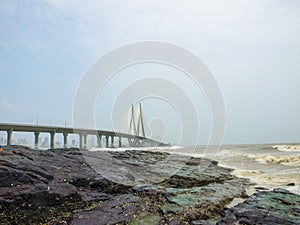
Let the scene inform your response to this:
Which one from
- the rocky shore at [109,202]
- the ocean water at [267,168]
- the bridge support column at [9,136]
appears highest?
the bridge support column at [9,136]

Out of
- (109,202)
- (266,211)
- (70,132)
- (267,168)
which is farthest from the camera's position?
(70,132)

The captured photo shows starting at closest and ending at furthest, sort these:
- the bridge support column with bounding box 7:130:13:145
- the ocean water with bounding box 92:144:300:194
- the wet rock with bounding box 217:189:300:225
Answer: the wet rock with bounding box 217:189:300:225 < the ocean water with bounding box 92:144:300:194 < the bridge support column with bounding box 7:130:13:145

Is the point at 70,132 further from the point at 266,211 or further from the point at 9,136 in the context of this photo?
the point at 266,211

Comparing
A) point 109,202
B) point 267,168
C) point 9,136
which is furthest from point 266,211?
point 9,136

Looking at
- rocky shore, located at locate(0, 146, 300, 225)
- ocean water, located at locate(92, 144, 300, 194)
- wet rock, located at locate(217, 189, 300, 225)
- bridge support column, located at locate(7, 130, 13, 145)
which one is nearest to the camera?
wet rock, located at locate(217, 189, 300, 225)

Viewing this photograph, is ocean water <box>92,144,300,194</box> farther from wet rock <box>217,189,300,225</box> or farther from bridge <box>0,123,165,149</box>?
bridge <box>0,123,165,149</box>

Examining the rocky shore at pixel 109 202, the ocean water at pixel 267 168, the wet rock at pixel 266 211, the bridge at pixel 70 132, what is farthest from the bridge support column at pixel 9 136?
the wet rock at pixel 266 211

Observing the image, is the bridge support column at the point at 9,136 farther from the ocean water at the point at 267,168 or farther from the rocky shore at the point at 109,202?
the rocky shore at the point at 109,202

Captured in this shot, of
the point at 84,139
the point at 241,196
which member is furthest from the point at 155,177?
the point at 84,139

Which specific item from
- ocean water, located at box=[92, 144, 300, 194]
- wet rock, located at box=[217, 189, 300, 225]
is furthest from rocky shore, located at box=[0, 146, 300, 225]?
ocean water, located at box=[92, 144, 300, 194]

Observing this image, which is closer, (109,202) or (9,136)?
(109,202)

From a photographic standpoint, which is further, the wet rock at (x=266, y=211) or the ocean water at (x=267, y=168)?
the ocean water at (x=267, y=168)

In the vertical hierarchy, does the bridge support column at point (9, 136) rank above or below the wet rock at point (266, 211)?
above

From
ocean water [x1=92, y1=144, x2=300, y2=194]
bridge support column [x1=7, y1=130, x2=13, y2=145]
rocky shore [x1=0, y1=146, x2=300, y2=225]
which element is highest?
bridge support column [x1=7, y1=130, x2=13, y2=145]
